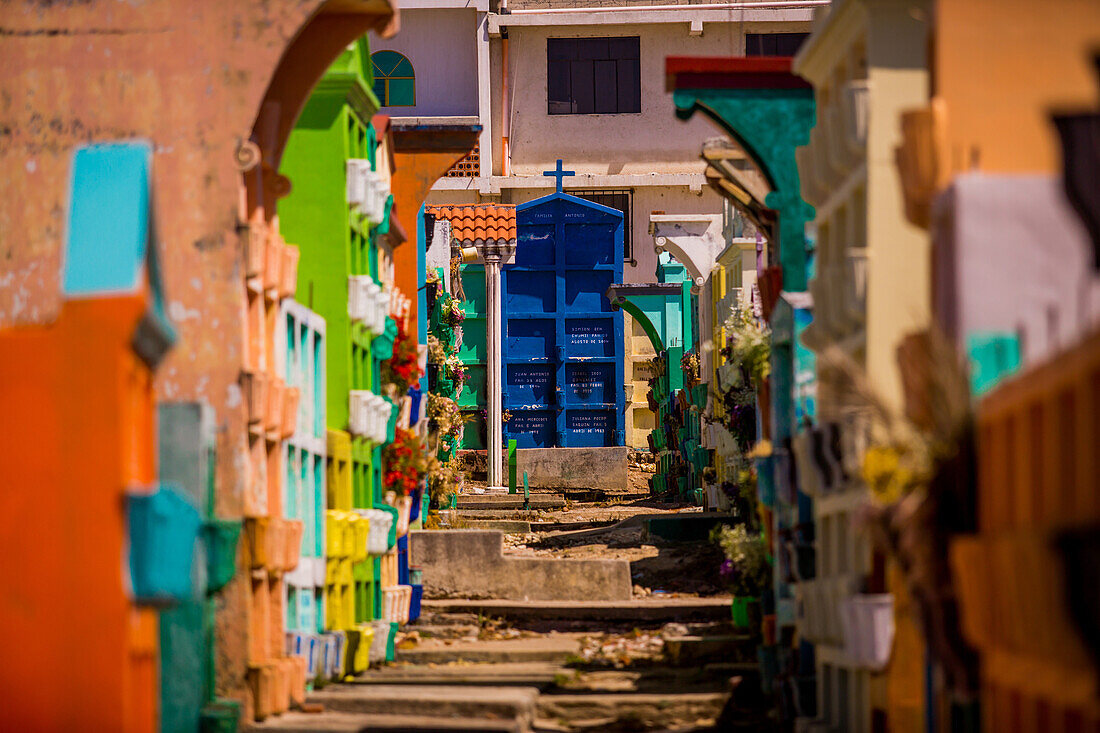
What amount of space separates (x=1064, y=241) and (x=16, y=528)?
487 cm

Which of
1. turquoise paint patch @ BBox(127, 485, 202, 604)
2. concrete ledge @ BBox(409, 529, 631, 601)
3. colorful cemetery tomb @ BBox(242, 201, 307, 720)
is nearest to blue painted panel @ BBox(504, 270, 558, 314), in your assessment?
concrete ledge @ BBox(409, 529, 631, 601)

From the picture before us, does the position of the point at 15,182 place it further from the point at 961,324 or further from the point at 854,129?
the point at 961,324

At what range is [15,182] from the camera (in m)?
11.6

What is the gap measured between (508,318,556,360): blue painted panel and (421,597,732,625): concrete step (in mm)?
14518

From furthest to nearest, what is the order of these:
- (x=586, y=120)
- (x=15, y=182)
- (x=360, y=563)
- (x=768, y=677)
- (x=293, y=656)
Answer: (x=586, y=120) → (x=360, y=563) → (x=768, y=677) → (x=293, y=656) → (x=15, y=182)

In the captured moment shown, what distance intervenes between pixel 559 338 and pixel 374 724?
71.9 feet

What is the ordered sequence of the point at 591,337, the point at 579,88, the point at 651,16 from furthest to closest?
the point at 579,88
the point at 651,16
the point at 591,337

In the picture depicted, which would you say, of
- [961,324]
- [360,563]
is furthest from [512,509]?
[961,324]


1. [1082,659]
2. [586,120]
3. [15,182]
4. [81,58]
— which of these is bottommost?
[1082,659]

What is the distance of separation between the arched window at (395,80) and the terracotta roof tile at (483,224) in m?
13.8

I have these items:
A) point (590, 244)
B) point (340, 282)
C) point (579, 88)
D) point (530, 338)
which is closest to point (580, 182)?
point (579, 88)

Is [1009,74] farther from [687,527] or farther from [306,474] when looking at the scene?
[687,527]

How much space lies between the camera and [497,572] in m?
20.4

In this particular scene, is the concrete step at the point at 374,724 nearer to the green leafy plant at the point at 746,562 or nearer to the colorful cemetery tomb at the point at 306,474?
the colorful cemetery tomb at the point at 306,474
